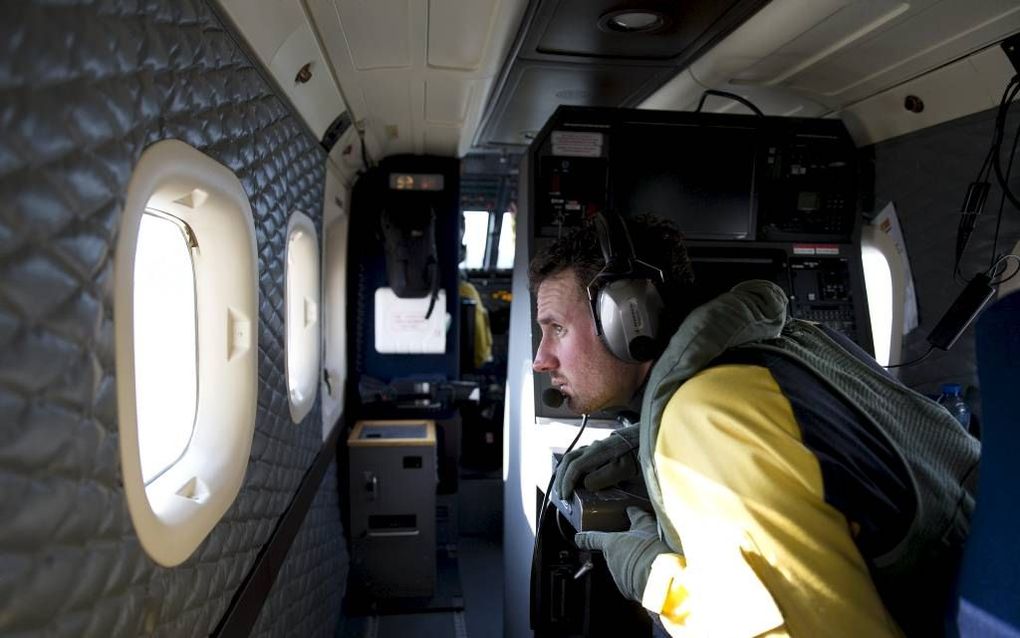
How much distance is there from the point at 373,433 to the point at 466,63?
250cm

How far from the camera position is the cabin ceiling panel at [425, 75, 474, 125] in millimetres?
3107

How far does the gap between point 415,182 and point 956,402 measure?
140 inches

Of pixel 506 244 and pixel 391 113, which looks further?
pixel 506 244

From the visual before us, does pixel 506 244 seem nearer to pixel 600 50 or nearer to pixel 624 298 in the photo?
pixel 600 50

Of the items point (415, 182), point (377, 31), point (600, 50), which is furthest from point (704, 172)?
point (415, 182)

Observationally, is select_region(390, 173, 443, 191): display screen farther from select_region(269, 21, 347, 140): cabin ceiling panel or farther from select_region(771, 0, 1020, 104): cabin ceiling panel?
select_region(771, 0, 1020, 104): cabin ceiling panel

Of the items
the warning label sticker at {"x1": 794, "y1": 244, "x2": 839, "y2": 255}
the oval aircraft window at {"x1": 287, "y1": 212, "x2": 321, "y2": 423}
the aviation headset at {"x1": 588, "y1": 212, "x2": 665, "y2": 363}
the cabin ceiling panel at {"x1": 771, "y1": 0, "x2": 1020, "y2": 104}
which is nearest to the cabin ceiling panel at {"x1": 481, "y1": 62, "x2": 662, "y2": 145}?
the cabin ceiling panel at {"x1": 771, "y1": 0, "x2": 1020, "y2": 104}

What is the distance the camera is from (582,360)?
1773 mm

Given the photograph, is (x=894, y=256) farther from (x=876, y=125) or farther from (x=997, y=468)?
(x=997, y=468)

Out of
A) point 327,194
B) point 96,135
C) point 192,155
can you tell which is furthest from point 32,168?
point 327,194

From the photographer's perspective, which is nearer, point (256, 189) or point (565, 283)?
point (565, 283)

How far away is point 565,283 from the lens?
Answer: 181 cm

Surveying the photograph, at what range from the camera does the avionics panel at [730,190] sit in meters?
2.79

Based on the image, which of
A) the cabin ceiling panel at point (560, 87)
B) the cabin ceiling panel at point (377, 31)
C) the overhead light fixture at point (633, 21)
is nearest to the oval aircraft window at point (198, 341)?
the cabin ceiling panel at point (377, 31)
